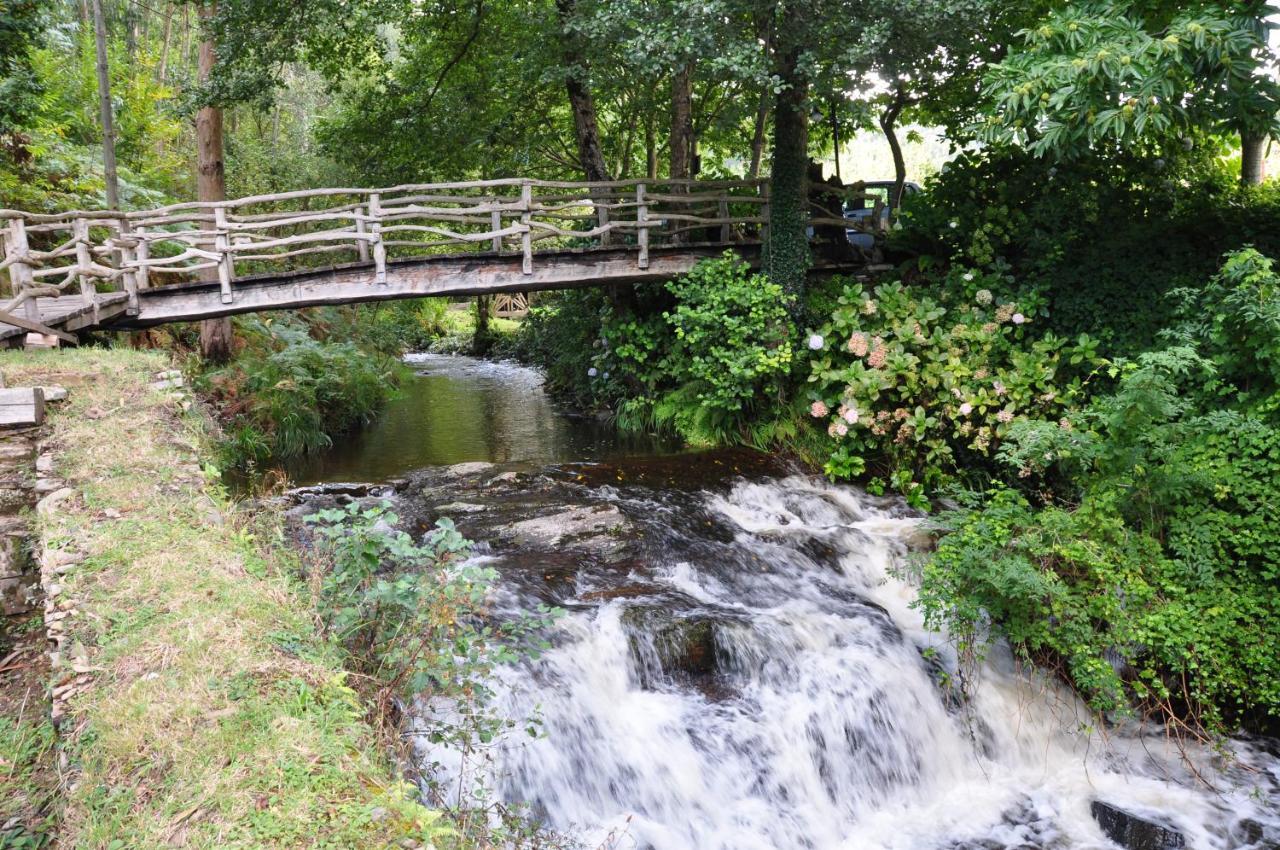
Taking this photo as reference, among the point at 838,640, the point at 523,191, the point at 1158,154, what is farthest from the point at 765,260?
the point at 838,640

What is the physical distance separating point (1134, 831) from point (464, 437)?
34.0 feet

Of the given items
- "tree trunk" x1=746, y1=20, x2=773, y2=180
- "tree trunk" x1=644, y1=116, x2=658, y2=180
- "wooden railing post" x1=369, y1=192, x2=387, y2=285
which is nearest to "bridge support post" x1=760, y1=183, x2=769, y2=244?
"tree trunk" x1=746, y1=20, x2=773, y2=180

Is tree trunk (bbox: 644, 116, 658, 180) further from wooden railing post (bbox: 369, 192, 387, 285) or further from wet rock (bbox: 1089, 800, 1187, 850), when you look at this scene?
wet rock (bbox: 1089, 800, 1187, 850)

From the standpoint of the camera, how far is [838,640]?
22.7 ft

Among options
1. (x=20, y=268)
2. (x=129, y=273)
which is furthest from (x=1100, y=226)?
(x=20, y=268)

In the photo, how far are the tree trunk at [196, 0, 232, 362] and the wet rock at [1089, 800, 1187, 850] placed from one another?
13181 millimetres

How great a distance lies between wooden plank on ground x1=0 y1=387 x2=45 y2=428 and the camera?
657cm

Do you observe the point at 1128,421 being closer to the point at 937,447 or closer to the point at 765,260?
the point at 937,447

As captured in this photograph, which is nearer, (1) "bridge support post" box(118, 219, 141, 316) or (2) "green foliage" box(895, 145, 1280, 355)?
(2) "green foliage" box(895, 145, 1280, 355)

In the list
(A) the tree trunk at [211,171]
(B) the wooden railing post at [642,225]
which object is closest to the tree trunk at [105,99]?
(A) the tree trunk at [211,171]

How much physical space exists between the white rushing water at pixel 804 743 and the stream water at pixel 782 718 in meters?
0.01

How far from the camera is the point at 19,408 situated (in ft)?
21.7

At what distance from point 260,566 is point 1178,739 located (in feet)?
22.5

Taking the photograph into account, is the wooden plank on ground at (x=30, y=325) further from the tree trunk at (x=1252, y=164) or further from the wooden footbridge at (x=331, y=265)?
the tree trunk at (x=1252, y=164)
